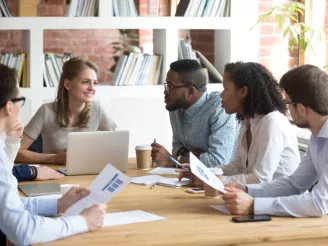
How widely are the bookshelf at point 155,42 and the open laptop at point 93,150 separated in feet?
4.93

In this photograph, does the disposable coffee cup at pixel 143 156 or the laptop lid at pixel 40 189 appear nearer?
the laptop lid at pixel 40 189

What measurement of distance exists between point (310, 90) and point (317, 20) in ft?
7.54

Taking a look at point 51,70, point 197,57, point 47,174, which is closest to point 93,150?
point 47,174

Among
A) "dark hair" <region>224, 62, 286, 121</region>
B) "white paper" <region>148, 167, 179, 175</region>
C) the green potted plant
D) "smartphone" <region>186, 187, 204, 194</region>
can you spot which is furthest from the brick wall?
"smartphone" <region>186, 187, 204, 194</region>

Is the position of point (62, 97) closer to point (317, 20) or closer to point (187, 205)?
point (187, 205)

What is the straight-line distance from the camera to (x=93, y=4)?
464cm

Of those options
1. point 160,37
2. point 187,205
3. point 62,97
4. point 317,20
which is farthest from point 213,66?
point 187,205

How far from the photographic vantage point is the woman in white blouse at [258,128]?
282 cm

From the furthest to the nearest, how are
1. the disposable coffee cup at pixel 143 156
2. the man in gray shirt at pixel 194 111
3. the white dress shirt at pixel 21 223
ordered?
1. the man in gray shirt at pixel 194 111
2. the disposable coffee cup at pixel 143 156
3. the white dress shirt at pixel 21 223

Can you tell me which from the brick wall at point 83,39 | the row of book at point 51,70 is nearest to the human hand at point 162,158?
the row of book at point 51,70

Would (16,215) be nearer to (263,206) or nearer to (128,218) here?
(128,218)

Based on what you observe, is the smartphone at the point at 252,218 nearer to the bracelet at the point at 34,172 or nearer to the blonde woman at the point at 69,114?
the bracelet at the point at 34,172

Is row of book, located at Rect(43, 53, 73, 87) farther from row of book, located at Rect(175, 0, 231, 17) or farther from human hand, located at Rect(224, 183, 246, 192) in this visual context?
human hand, located at Rect(224, 183, 246, 192)

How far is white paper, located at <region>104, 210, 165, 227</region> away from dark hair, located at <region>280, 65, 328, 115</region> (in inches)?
25.2
